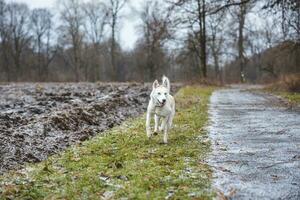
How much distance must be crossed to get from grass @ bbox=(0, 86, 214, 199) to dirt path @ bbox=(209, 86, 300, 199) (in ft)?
1.14

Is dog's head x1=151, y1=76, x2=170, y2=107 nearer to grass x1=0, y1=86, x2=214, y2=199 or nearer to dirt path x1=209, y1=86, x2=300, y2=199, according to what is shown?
grass x1=0, y1=86, x2=214, y2=199

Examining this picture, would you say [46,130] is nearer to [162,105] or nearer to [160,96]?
[162,105]

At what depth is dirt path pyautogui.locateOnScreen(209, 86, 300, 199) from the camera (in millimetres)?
6652

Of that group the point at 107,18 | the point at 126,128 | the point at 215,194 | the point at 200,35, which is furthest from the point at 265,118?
the point at 107,18

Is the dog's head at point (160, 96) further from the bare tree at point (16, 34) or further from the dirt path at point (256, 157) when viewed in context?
the bare tree at point (16, 34)

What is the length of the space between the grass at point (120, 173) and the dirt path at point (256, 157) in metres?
0.35

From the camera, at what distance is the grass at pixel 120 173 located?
22.2 ft

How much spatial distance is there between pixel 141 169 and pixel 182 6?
18.2 metres

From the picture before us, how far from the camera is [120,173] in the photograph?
7797 millimetres

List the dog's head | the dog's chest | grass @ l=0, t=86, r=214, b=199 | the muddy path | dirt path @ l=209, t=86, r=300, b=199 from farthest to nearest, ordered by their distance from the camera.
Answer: the dog's chest
the dog's head
the muddy path
grass @ l=0, t=86, r=214, b=199
dirt path @ l=209, t=86, r=300, b=199

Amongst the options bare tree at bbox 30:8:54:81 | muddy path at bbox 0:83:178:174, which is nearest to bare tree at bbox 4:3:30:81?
bare tree at bbox 30:8:54:81

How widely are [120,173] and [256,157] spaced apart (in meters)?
2.71

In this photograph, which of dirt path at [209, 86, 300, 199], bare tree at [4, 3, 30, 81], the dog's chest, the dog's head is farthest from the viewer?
bare tree at [4, 3, 30, 81]

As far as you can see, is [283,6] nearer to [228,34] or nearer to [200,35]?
[200,35]
